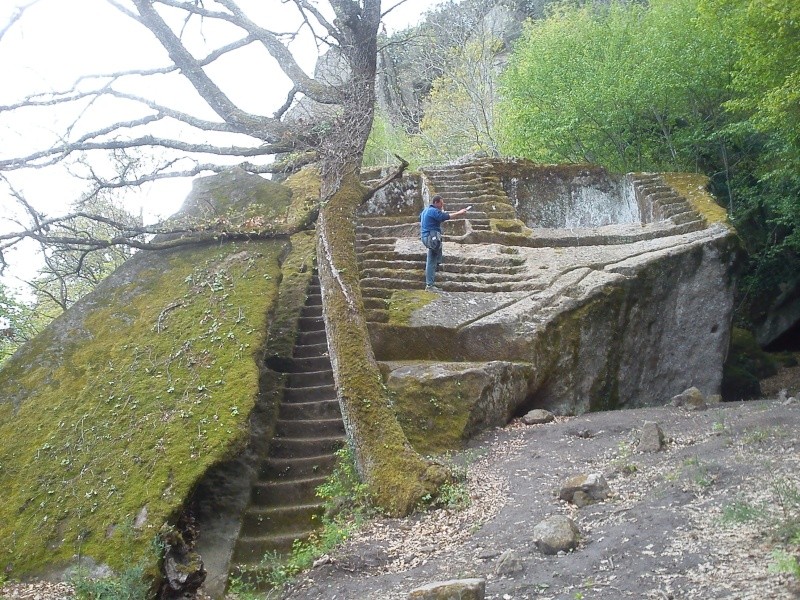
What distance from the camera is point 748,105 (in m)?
13.6

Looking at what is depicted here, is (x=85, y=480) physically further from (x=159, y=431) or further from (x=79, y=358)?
(x=79, y=358)

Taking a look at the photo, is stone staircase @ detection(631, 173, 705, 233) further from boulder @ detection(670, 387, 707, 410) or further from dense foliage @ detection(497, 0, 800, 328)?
boulder @ detection(670, 387, 707, 410)

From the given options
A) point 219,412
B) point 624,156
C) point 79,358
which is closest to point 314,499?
point 219,412

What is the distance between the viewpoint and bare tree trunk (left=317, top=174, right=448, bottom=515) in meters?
6.86

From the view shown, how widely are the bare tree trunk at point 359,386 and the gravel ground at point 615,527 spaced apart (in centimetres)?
41

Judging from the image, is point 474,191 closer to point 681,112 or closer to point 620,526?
point 681,112

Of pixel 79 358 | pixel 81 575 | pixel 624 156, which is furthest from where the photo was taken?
pixel 624 156

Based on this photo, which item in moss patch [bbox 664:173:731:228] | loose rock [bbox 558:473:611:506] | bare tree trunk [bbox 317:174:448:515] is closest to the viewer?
loose rock [bbox 558:473:611:506]

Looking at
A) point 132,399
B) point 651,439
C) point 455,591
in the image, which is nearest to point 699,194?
point 651,439

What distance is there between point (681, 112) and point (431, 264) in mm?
Result: 11375

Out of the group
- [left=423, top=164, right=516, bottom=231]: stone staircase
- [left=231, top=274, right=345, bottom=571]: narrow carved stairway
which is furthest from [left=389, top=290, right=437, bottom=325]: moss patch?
[left=423, top=164, right=516, bottom=231]: stone staircase

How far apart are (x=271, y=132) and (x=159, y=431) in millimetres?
5219

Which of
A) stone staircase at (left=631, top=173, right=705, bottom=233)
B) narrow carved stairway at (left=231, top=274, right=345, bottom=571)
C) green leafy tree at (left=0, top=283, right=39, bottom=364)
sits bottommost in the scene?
narrow carved stairway at (left=231, top=274, right=345, bottom=571)

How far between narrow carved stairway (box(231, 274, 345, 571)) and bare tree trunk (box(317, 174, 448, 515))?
50.0 inches
